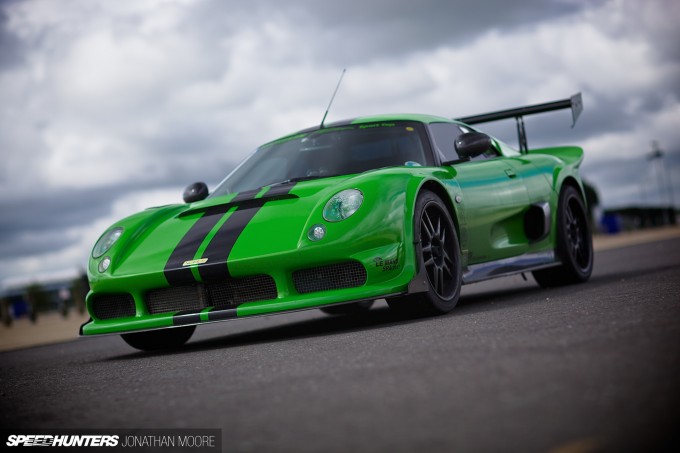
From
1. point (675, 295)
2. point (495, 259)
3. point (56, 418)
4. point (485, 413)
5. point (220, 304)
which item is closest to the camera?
point (485, 413)

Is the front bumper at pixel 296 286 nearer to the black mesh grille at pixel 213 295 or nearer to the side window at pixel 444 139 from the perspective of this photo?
the black mesh grille at pixel 213 295

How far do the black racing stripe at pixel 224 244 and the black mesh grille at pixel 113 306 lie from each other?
2.21 ft

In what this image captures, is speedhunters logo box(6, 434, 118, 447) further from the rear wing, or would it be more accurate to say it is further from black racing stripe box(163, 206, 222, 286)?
the rear wing

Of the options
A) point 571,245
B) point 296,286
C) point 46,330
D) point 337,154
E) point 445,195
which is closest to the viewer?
point 296,286

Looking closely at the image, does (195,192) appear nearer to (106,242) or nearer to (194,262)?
(106,242)

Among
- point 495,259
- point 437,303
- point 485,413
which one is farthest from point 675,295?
point 485,413

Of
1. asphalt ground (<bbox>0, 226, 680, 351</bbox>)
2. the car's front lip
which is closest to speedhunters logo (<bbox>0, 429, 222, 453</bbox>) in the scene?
the car's front lip

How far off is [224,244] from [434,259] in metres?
1.30

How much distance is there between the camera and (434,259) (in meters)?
5.61

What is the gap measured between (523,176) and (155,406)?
15.3ft

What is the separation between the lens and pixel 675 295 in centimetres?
486

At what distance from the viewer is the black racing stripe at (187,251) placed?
5.34m

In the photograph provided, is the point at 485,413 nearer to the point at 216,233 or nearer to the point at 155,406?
the point at 155,406

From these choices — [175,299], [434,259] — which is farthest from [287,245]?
[434,259]
